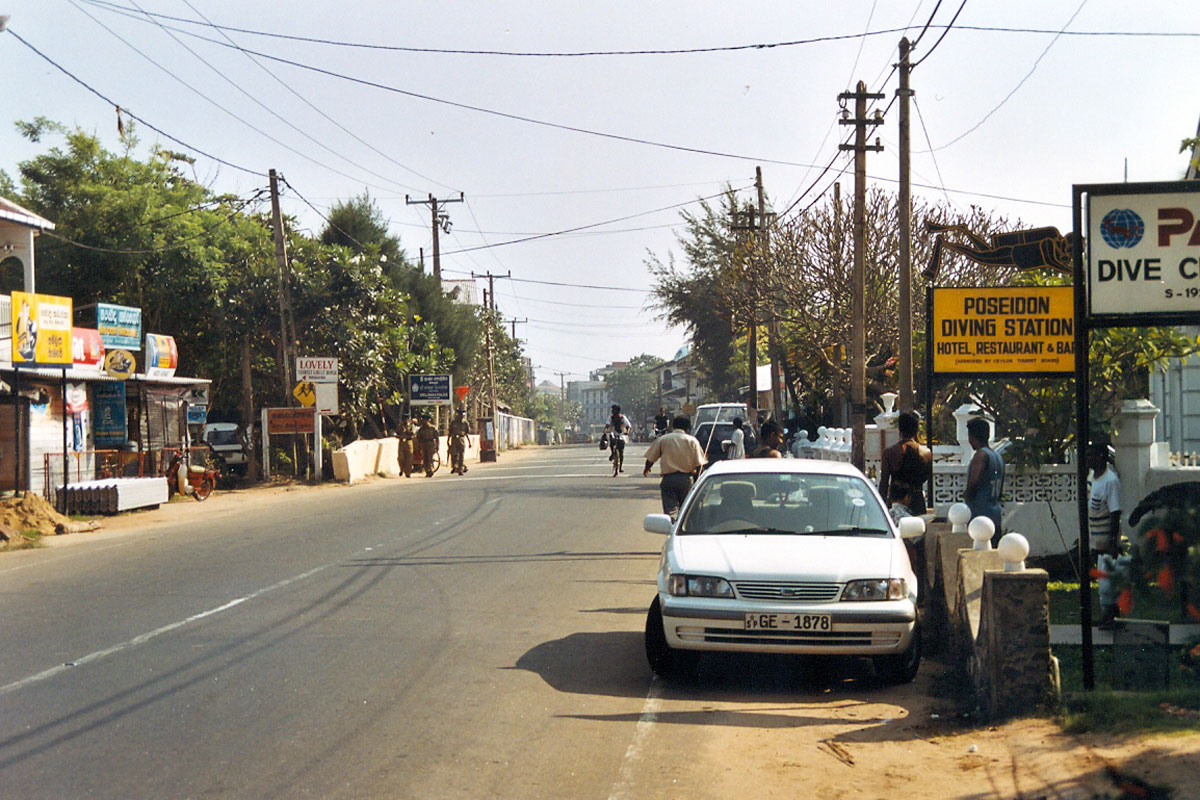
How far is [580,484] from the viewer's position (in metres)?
29.4

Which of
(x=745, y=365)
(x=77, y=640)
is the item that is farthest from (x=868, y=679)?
(x=745, y=365)

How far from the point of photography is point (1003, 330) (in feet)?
37.6

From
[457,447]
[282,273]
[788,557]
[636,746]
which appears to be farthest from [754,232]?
[636,746]

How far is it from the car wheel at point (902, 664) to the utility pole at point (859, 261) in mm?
14470

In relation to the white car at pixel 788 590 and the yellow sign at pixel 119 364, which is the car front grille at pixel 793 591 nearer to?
the white car at pixel 788 590

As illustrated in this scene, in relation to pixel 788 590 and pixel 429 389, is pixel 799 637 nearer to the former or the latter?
pixel 788 590

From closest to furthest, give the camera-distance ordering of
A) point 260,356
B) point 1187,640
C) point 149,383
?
point 1187,640, point 149,383, point 260,356

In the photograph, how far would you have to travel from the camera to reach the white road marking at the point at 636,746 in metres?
5.32

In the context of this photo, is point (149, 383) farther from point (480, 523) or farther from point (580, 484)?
point (480, 523)

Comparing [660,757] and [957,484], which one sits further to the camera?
[957,484]

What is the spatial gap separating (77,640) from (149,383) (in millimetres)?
20261

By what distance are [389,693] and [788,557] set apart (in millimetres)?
2659

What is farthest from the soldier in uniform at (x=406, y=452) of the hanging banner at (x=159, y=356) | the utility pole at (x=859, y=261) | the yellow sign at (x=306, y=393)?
the utility pole at (x=859, y=261)

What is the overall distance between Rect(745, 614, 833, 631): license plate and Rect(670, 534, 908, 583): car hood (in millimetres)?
234
